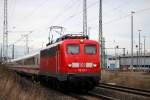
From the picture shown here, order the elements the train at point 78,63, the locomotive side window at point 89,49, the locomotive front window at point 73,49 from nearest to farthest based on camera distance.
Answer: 1. the train at point 78,63
2. the locomotive front window at point 73,49
3. the locomotive side window at point 89,49

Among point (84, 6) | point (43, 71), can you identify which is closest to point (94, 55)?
point (43, 71)

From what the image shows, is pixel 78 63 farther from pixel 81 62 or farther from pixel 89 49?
pixel 89 49

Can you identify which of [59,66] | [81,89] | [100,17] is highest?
[100,17]

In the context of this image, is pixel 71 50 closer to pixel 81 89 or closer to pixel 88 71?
pixel 88 71

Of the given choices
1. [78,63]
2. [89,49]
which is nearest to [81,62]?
[78,63]

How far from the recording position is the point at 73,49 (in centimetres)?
2127

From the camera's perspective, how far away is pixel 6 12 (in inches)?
1911

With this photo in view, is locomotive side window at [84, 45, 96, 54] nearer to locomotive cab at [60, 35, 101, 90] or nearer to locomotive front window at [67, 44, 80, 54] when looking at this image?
locomotive cab at [60, 35, 101, 90]

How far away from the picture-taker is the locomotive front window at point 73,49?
2109 centimetres

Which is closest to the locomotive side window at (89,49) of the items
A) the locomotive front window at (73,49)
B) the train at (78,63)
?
the train at (78,63)

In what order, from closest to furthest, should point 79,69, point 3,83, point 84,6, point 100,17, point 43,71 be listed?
point 3,83, point 79,69, point 43,71, point 100,17, point 84,6

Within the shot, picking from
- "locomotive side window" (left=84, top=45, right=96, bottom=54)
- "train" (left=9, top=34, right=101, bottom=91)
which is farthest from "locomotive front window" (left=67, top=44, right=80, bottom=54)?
"locomotive side window" (left=84, top=45, right=96, bottom=54)

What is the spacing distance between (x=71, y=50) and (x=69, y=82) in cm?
186

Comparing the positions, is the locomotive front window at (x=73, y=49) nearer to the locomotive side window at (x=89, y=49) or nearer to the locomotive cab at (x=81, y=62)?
the locomotive cab at (x=81, y=62)
